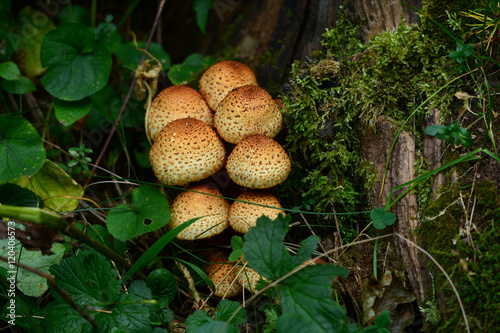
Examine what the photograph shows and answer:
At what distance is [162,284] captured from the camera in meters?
2.10

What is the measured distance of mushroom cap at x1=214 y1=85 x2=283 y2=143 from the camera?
242 centimetres

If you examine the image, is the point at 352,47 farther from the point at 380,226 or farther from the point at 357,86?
the point at 380,226

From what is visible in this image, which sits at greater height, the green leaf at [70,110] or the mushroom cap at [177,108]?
the green leaf at [70,110]

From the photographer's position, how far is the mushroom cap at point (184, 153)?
7.68 feet

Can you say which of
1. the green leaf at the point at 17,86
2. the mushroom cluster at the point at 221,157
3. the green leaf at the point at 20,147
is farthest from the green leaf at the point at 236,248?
the green leaf at the point at 17,86

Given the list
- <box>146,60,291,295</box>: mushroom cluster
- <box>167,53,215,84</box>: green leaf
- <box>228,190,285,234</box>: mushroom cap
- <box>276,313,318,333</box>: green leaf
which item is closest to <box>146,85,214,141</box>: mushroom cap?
<box>146,60,291,295</box>: mushroom cluster

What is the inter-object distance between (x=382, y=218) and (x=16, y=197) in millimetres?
2316

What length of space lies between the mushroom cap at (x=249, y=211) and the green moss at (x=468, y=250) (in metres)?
0.93

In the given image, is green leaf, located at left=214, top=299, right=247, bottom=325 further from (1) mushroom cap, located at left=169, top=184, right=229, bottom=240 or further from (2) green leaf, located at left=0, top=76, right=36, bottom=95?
(2) green leaf, located at left=0, top=76, right=36, bottom=95

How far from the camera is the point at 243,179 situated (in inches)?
91.8

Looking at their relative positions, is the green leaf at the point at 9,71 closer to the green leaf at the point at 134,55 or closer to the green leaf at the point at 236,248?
the green leaf at the point at 134,55

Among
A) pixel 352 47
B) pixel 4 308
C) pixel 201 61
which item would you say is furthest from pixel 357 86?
pixel 4 308

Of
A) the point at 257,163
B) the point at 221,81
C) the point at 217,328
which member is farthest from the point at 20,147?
the point at 217,328

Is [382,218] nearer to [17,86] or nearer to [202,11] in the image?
[202,11]
